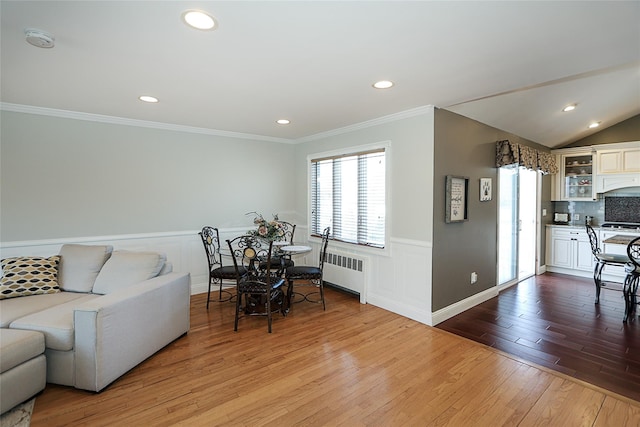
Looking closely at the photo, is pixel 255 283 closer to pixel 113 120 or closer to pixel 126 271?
pixel 126 271

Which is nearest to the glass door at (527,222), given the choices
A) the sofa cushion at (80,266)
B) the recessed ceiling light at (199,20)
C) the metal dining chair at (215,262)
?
the metal dining chair at (215,262)

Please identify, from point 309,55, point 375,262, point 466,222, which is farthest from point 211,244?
point 466,222

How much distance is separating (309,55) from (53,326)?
272 cm

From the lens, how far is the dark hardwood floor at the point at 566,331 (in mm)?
2691

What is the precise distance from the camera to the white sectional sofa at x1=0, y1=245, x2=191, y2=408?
89.7 inches

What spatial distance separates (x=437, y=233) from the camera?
3619mm

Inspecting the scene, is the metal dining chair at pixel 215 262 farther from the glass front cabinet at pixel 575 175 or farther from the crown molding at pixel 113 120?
the glass front cabinet at pixel 575 175

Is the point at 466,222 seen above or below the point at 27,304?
above

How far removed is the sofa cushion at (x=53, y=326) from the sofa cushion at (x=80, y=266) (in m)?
0.68

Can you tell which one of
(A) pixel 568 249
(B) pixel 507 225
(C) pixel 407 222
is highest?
(C) pixel 407 222

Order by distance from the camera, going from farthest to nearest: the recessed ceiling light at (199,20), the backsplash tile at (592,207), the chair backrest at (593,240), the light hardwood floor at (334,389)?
the backsplash tile at (592,207), the chair backrest at (593,240), the light hardwood floor at (334,389), the recessed ceiling light at (199,20)

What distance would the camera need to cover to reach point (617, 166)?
218 inches

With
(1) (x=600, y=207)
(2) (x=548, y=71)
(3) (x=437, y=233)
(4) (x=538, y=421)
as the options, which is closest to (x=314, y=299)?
(3) (x=437, y=233)

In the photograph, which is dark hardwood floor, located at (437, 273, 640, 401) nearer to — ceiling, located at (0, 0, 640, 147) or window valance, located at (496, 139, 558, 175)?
window valance, located at (496, 139, 558, 175)
